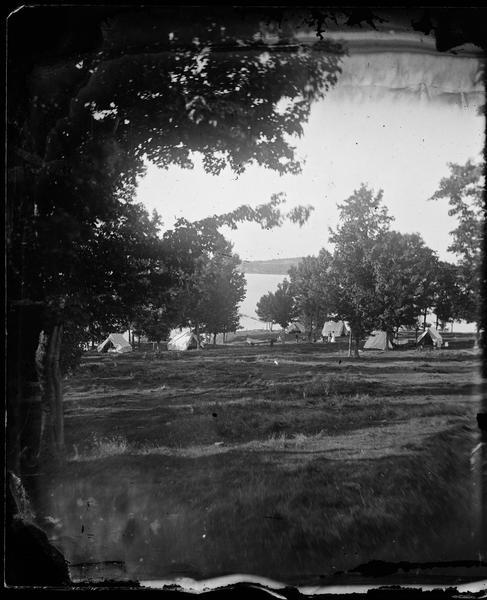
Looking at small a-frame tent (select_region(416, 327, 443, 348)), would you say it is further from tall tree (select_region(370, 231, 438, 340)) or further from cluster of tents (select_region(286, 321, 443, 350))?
tall tree (select_region(370, 231, 438, 340))

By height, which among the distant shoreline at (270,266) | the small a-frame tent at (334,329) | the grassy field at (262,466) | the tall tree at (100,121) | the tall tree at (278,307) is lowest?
the grassy field at (262,466)

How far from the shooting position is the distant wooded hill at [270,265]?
2035 mm

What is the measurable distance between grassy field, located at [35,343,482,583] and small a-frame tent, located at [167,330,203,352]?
63mm

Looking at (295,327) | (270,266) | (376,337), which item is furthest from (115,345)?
(376,337)

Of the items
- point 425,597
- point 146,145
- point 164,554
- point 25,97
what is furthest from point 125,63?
point 425,597

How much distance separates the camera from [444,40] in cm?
171

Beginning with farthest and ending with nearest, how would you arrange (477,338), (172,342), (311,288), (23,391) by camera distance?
(311,288) < (172,342) < (477,338) < (23,391)

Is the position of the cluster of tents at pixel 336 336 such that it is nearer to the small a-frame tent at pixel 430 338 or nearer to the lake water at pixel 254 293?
the small a-frame tent at pixel 430 338

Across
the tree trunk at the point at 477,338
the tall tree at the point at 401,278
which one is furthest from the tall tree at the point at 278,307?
the tree trunk at the point at 477,338

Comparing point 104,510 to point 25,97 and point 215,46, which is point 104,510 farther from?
point 215,46

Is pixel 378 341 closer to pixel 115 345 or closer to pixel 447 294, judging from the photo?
pixel 447 294

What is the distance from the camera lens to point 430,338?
223 cm

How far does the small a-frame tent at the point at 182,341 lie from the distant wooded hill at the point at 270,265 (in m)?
0.54

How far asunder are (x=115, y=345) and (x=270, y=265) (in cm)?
100
